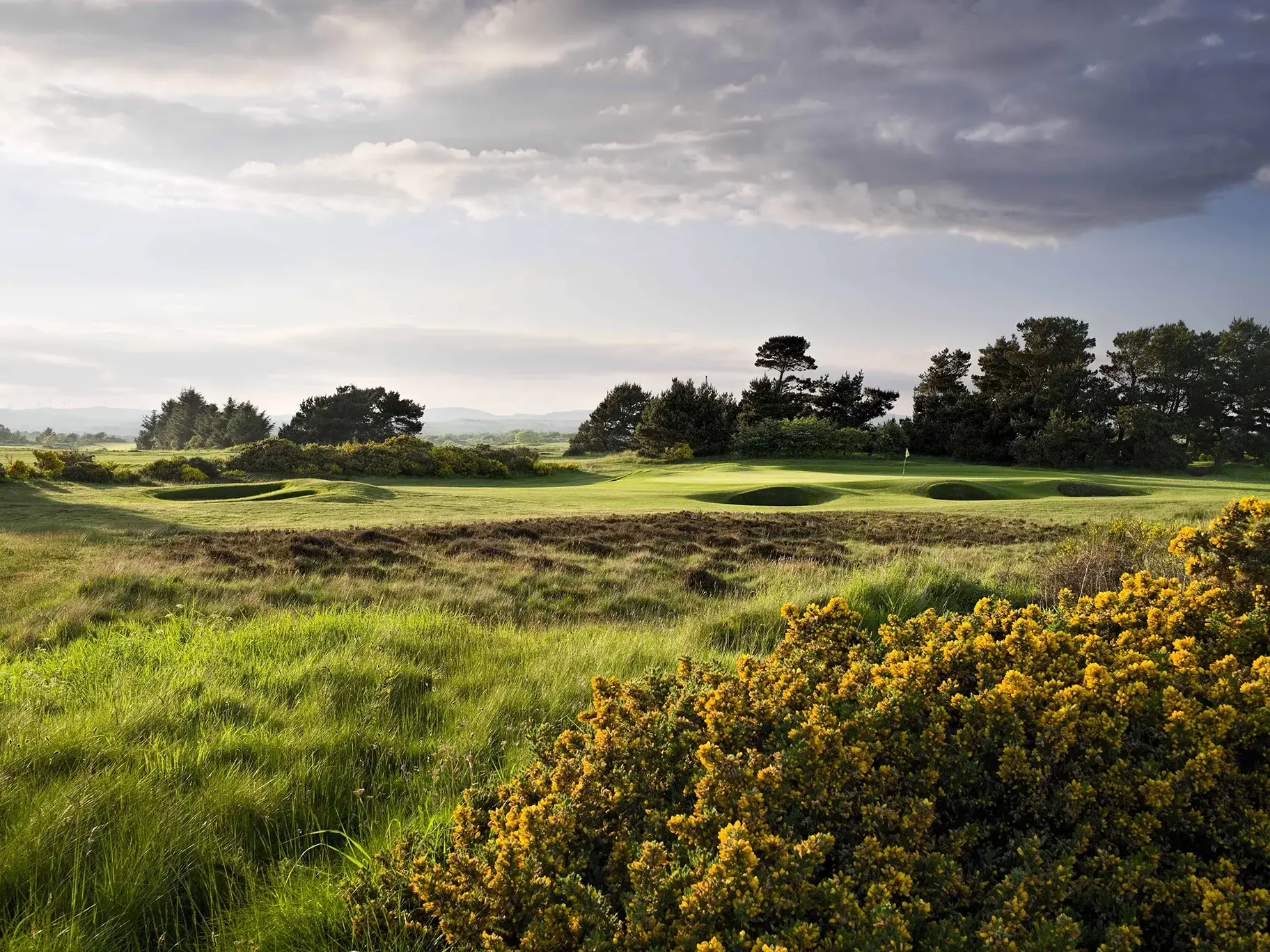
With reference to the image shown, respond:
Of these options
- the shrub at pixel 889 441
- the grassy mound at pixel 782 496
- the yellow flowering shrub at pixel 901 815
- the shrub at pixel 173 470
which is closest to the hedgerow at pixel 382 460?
the shrub at pixel 173 470

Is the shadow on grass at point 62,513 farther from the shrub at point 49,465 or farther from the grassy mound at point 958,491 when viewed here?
the grassy mound at point 958,491

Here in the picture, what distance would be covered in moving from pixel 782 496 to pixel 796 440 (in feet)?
89.0

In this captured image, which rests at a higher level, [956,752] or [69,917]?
[956,752]

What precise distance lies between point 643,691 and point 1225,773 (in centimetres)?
231

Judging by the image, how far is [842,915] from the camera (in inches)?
77.9

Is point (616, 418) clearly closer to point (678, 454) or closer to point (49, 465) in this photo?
point (678, 454)

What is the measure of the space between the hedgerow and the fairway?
5.84 feet

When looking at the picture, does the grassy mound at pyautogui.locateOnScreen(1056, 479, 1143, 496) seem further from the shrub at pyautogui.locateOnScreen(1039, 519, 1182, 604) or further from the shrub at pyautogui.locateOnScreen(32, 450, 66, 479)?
the shrub at pyautogui.locateOnScreen(32, 450, 66, 479)

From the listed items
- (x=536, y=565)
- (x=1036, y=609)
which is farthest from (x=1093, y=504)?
(x=1036, y=609)

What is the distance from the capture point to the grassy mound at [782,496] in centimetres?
3225

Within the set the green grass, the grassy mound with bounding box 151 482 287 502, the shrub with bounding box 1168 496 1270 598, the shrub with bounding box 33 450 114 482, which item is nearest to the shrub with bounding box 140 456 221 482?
the shrub with bounding box 33 450 114 482

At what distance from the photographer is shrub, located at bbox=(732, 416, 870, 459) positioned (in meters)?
58.5

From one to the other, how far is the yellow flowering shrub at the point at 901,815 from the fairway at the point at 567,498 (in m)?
17.7

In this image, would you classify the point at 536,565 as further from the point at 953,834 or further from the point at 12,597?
the point at 953,834
